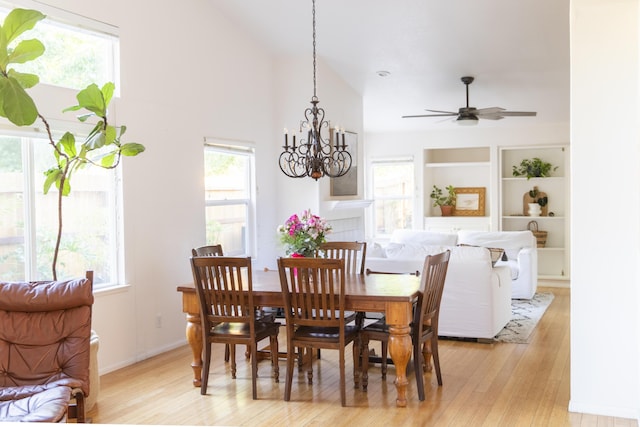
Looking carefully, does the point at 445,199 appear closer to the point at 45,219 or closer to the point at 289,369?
the point at 289,369

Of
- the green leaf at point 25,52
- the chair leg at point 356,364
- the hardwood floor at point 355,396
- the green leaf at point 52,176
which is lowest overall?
the hardwood floor at point 355,396

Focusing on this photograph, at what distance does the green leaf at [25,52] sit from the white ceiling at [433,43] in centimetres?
318

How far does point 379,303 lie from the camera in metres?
4.30

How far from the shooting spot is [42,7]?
4.75 m

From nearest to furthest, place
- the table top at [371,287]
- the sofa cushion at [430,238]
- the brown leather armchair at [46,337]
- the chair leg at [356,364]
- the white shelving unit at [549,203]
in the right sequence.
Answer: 1. the brown leather armchair at [46,337]
2. the table top at [371,287]
3. the chair leg at [356,364]
4. the sofa cushion at [430,238]
5. the white shelving unit at [549,203]

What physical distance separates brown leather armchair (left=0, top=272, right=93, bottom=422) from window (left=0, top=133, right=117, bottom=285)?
1.04m

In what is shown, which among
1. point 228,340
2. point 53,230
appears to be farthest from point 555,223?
point 53,230

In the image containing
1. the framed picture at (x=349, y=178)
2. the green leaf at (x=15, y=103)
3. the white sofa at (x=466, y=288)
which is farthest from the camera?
the framed picture at (x=349, y=178)

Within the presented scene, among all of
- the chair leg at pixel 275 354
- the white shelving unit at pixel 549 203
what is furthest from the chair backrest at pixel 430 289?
the white shelving unit at pixel 549 203

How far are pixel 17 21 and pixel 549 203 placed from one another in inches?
337

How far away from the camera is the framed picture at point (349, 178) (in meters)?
8.03

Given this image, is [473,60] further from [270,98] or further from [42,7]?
[42,7]

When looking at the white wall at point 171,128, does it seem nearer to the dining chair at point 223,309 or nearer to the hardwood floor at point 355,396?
the hardwood floor at point 355,396
